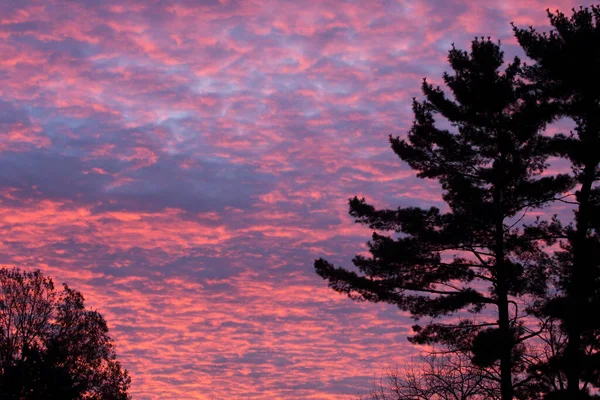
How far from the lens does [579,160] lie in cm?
2197

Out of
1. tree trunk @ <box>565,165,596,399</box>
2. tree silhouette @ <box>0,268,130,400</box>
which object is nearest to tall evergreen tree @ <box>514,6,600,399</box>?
tree trunk @ <box>565,165,596,399</box>

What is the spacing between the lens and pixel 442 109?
1034 inches

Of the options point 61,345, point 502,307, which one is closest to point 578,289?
point 502,307

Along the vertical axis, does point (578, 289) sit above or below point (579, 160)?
below

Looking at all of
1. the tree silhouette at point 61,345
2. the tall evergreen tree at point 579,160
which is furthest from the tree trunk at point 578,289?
the tree silhouette at point 61,345

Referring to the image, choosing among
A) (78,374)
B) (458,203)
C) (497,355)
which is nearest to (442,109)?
(458,203)

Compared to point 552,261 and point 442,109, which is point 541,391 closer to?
point 552,261

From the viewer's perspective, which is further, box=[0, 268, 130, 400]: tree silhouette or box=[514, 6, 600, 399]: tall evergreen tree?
box=[0, 268, 130, 400]: tree silhouette

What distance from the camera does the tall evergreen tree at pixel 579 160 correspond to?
2077 centimetres

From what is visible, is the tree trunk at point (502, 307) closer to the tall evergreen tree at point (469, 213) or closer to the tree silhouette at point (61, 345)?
the tall evergreen tree at point (469, 213)

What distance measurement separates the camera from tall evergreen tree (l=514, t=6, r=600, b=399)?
20766 millimetres

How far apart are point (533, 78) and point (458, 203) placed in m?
4.78

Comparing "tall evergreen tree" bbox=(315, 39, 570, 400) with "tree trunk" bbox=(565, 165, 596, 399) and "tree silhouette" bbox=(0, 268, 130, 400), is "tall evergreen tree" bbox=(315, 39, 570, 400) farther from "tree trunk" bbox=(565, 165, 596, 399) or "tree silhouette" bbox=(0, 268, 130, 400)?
"tree silhouette" bbox=(0, 268, 130, 400)

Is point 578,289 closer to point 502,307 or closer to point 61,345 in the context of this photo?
point 502,307
